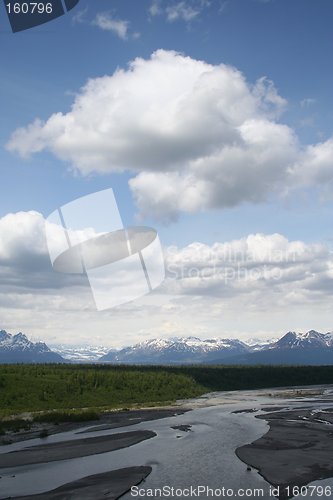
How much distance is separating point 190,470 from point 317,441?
15.1 m

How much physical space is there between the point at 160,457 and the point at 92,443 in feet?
32.7

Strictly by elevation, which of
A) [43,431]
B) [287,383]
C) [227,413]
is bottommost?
[287,383]

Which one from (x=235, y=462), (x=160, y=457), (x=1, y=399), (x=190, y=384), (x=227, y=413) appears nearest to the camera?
(x=235, y=462)

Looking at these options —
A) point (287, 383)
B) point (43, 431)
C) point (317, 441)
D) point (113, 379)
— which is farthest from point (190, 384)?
point (317, 441)

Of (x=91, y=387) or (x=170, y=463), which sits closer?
(x=170, y=463)

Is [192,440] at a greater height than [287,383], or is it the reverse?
[192,440]

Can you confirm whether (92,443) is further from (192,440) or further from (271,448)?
(271,448)

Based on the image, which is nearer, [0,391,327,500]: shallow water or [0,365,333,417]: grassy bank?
[0,391,327,500]: shallow water

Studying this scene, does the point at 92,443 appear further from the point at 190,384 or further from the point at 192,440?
the point at 190,384

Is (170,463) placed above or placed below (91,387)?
below

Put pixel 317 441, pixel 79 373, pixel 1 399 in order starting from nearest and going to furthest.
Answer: pixel 317 441
pixel 1 399
pixel 79 373

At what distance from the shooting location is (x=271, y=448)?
35719 mm

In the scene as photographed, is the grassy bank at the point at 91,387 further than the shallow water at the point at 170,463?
Yes

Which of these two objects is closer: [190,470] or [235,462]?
[190,470]
